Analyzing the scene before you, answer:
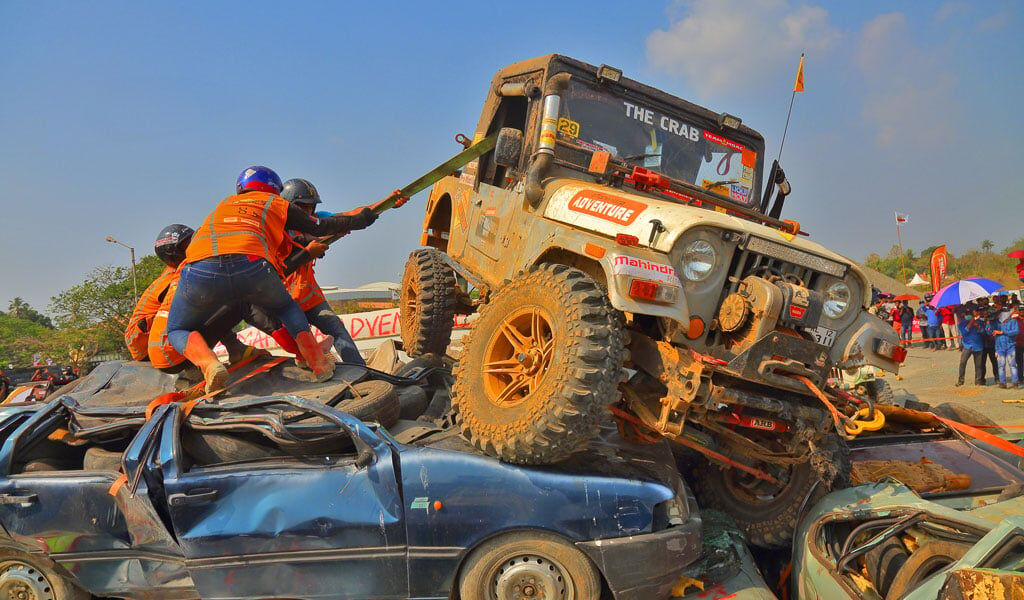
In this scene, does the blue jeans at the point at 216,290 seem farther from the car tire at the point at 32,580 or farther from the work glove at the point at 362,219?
the car tire at the point at 32,580

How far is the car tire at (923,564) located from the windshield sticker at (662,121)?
11.1 ft

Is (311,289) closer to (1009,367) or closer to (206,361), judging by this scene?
(206,361)

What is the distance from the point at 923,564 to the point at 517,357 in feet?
7.62

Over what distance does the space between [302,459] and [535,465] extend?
4.39ft

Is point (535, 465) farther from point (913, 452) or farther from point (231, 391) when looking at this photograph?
point (913, 452)

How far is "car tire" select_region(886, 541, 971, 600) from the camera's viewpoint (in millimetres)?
3232

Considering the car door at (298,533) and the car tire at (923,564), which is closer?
the car tire at (923,564)

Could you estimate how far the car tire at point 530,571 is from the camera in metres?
3.48

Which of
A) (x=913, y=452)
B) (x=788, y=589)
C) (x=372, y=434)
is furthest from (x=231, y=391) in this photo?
(x=913, y=452)

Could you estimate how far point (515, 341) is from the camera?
3.84 meters

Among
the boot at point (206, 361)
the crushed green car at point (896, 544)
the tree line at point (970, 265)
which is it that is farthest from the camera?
the tree line at point (970, 265)

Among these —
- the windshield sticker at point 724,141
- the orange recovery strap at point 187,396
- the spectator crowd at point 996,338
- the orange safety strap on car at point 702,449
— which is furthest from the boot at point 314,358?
the spectator crowd at point 996,338

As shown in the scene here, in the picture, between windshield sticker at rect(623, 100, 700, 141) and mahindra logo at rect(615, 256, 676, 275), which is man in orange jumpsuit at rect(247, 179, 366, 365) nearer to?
windshield sticker at rect(623, 100, 700, 141)

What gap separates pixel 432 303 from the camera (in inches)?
262
